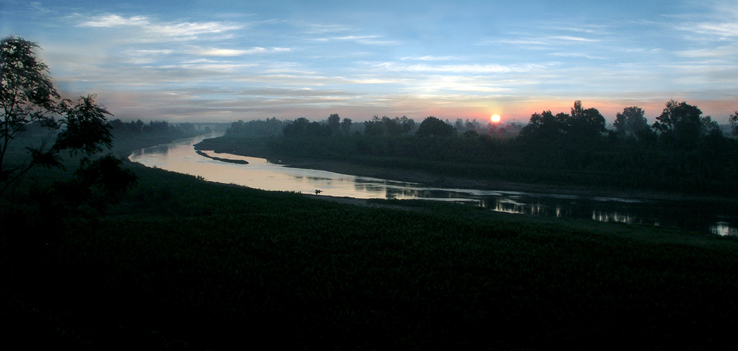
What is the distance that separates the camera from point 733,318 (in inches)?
435

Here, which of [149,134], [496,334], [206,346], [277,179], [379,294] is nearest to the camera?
[206,346]

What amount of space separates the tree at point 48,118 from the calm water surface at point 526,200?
27.4 meters

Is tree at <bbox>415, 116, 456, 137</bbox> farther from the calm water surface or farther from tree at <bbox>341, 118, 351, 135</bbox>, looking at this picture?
tree at <bbox>341, 118, 351, 135</bbox>

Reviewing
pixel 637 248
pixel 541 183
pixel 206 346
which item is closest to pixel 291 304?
pixel 206 346

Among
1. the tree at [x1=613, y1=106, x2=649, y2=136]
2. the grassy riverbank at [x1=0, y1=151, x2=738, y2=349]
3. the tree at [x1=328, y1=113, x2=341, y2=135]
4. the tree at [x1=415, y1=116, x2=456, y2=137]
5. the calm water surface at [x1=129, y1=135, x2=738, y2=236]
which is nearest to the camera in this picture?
the grassy riverbank at [x1=0, y1=151, x2=738, y2=349]

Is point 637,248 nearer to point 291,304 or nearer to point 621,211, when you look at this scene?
point 291,304

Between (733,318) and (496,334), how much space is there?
5712 millimetres

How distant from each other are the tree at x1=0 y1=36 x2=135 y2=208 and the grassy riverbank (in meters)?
1.55

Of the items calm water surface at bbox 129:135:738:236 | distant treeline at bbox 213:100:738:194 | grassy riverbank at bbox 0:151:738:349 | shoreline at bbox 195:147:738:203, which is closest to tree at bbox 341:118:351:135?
distant treeline at bbox 213:100:738:194

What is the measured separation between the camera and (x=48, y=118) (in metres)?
12.1

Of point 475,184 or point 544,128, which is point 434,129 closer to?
point 544,128

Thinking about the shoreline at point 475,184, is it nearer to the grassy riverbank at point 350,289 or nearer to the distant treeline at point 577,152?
the distant treeline at point 577,152

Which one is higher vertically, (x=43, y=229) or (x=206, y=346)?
(x=43, y=229)

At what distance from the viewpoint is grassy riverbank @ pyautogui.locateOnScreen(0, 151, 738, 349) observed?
9.85 metres
